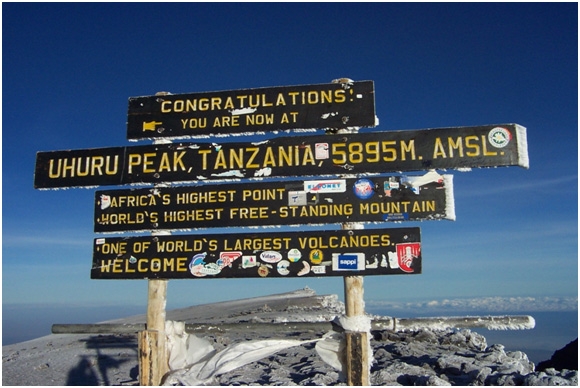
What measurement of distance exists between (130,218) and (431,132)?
357 centimetres

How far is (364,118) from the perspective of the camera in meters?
5.34

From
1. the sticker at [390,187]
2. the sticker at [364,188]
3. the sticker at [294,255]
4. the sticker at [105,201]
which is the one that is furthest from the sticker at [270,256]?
the sticker at [105,201]

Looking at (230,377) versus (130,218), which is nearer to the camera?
(130,218)

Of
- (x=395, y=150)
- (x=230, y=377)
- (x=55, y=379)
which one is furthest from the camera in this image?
(x=55, y=379)

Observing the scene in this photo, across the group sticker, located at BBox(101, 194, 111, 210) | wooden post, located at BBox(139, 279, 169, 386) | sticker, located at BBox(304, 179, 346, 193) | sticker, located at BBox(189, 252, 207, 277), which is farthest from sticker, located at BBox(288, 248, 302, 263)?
sticker, located at BBox(101, 194, 111, 210)

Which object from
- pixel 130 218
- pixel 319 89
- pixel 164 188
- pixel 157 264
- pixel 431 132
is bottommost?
pixel 157 264

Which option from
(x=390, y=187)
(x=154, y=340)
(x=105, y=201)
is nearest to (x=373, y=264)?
(x=390, y=187)

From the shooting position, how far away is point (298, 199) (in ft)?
17.0

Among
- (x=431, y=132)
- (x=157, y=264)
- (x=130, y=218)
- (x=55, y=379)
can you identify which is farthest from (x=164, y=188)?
(x=55, y=379)

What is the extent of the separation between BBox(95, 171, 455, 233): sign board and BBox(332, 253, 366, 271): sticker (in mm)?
376

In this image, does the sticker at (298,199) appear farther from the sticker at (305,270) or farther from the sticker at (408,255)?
the sticker at (408,255)

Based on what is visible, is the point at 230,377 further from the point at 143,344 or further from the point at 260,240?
Answer: the point at 260,240

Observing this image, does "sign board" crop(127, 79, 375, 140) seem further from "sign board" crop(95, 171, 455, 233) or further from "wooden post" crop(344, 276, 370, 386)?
"wooden post" crop(344, 276, 370, 386)

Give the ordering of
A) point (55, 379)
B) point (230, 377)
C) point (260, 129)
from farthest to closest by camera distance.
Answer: point (55, 379), point (230, 377), point (260, 129)
